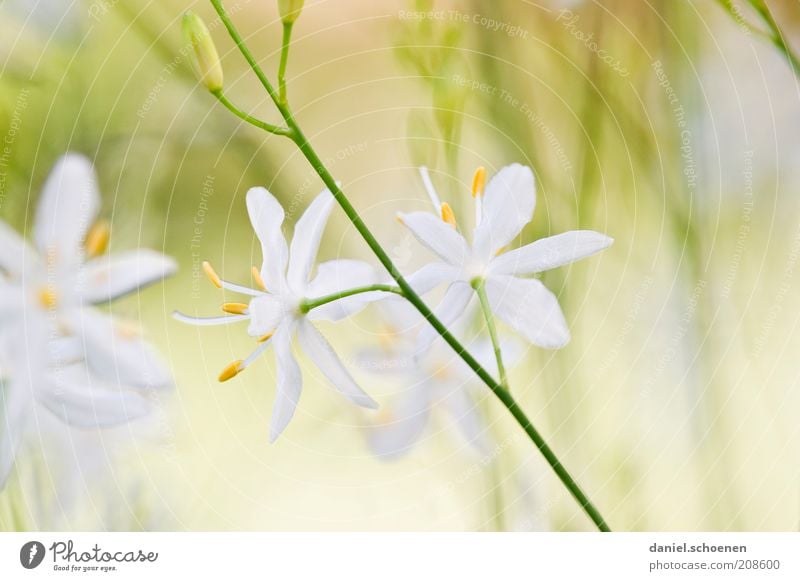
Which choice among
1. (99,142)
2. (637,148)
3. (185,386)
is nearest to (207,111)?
(99,142)

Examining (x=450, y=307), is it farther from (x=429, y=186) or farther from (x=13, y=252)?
(x=13, y=252)

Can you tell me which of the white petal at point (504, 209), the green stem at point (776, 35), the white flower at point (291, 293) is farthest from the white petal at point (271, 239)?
the green stem at point (776, 35)

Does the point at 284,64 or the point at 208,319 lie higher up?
the point at 284,64

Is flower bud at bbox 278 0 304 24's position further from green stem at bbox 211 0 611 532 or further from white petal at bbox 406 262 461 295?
white petal at bbox 406 262 461 295

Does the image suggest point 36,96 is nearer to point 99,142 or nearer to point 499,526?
point 99,142

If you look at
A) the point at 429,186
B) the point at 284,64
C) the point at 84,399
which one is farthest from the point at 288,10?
the point at 84,399

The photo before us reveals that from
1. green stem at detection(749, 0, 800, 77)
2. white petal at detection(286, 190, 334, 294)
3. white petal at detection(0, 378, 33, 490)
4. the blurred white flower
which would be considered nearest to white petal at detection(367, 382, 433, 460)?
the blurred white flower
